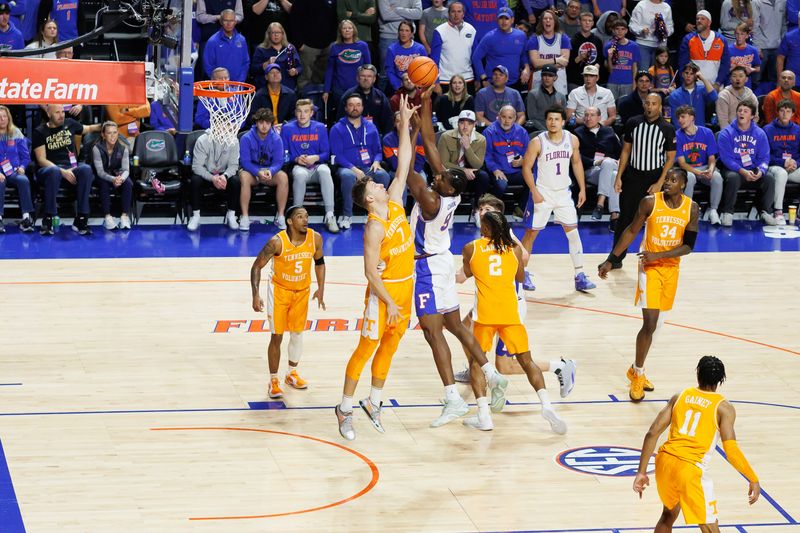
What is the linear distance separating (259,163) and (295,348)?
22.7ft

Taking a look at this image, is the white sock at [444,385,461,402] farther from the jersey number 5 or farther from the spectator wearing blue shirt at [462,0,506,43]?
the spectator wearing blue shirt at [462,0,506,43]

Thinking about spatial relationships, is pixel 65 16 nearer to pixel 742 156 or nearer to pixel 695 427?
pixel 742 156

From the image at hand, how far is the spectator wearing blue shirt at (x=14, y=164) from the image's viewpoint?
17078mm

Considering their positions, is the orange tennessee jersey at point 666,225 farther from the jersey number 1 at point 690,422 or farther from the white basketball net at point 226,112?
the white basketball net at point 226,112

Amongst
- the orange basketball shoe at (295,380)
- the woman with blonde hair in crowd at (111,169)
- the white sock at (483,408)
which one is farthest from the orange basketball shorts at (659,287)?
the woman with blonde hair in crowd at (111,169)

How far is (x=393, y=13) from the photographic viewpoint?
20.2 meters

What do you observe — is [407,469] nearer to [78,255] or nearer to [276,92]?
[78,255]

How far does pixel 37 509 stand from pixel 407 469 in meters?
2.73

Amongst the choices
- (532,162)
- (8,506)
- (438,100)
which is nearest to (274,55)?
(438,100)

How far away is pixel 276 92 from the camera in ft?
62.0

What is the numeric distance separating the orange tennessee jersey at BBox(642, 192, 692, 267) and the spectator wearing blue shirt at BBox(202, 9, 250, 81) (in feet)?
31.0

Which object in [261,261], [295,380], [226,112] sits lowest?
[295,380]

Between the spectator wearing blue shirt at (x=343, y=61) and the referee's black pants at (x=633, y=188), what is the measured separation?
210 inches

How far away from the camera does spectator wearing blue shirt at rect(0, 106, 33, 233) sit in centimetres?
1708
